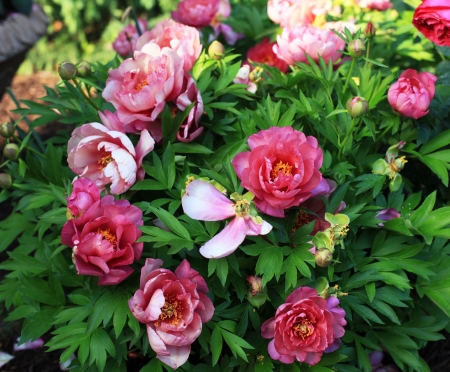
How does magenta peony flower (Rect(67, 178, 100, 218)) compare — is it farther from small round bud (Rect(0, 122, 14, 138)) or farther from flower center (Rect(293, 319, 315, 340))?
flower center (Rect(293, 319, 315, 340))

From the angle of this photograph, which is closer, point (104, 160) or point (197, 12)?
point (104, 160)

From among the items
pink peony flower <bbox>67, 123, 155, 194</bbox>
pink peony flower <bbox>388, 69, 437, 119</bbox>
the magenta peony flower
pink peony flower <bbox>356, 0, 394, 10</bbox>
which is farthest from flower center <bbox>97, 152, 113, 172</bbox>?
pink peony flower <bbox>356, 0, 394, 10</bbox>

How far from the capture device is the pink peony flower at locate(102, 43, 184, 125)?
114 centimetres

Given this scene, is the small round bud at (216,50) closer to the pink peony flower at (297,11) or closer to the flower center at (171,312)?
the pink peony flower at (297,11)

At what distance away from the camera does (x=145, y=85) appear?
47.1 inches

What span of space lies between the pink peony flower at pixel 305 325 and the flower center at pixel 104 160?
47 cm

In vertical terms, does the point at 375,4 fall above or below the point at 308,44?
below

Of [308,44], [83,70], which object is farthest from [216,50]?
[83,70]

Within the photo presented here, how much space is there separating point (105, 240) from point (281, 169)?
34 centimetres

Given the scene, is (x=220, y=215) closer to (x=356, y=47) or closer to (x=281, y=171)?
(x=281, y=171)

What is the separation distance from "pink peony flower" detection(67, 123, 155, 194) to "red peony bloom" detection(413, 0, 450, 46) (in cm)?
68

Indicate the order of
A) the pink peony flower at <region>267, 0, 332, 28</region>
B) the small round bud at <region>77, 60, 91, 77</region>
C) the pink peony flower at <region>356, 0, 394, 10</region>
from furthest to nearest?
the pink peony flower at <region>356, 0, 394, 10</region>
the pink peony flower at <region>267, 0, 332, 28</region>
the small round bud at <region>77, 60, 91, 77</region>

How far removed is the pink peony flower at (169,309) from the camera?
0.99m

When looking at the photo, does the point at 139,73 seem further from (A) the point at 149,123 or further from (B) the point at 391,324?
(B) the point at 391,324
